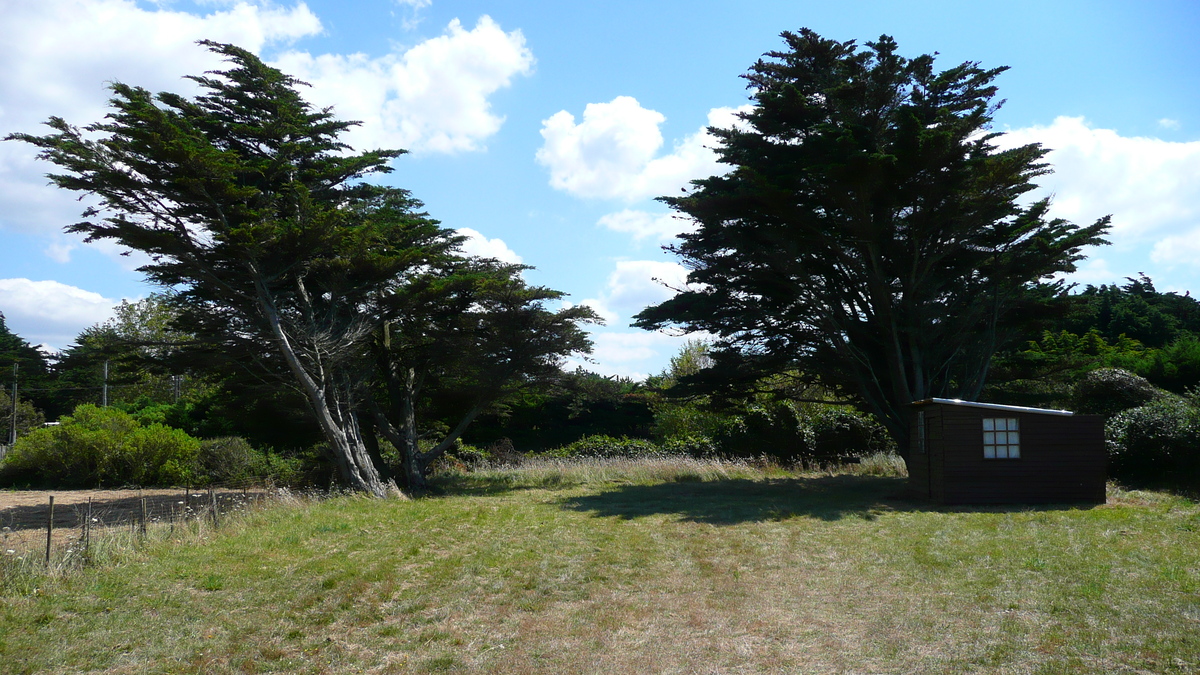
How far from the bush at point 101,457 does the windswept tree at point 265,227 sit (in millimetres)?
6276

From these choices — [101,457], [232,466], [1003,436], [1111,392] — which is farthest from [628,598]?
[101,457]

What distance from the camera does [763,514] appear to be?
45.1 feet

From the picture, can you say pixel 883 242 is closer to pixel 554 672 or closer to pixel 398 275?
pixel 398 275

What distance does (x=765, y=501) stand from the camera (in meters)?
15.6

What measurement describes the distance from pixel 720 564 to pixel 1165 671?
4989mm

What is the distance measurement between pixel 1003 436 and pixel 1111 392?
865 centimetres

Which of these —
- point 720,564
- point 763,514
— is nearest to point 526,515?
point 763,514

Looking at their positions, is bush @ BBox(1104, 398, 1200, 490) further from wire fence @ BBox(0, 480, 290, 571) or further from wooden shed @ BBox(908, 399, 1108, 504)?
wire fence @ BBox(0, 480, 290, 571)

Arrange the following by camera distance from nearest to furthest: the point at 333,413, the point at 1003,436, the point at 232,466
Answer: the point at 1003,436 → the point at 333,413 → the point at 232,466

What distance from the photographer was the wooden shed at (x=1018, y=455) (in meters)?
14.4

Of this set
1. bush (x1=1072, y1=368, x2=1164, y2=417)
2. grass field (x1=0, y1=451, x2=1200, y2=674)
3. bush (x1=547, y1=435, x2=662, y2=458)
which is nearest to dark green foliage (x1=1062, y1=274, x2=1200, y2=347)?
bush (x1=1072, y1=368, x2=1164, y2=417)

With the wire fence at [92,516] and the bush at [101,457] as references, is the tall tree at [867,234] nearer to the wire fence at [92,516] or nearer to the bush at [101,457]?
the wire fence at [92,516]

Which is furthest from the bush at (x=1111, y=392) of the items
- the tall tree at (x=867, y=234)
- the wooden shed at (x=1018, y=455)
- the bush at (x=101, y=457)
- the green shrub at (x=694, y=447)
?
the bush at (x=101, y=457)

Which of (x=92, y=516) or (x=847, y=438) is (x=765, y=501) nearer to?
(x=847, y=438)
